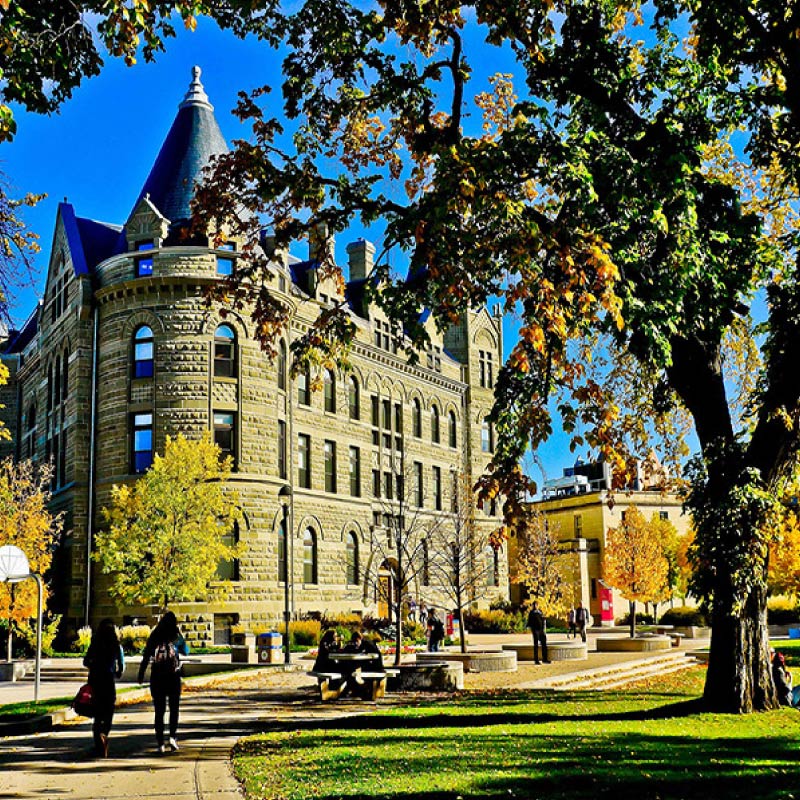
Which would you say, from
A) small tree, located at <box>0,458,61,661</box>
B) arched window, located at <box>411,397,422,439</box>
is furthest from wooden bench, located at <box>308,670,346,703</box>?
arched window, located at <box>411,397,422,439</box>

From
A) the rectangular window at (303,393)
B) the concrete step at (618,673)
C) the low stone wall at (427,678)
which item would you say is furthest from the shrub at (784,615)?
the low stone wall at (427,678)

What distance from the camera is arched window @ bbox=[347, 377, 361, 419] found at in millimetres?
50062

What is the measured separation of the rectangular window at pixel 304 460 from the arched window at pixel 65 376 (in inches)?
425

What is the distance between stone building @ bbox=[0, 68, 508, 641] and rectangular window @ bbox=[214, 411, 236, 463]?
52 mm

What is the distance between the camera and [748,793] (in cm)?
883

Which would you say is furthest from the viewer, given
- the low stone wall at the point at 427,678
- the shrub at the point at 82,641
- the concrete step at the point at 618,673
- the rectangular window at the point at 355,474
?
the rectangular window at the point at 355,474

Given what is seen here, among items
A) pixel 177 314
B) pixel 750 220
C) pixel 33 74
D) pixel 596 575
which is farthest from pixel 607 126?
pixel 596 575

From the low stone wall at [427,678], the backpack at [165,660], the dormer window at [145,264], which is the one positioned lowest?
the low stone wall at [427,678]

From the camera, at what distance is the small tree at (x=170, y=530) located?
33.9 meters

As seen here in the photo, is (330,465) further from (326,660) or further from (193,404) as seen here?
(326,660)

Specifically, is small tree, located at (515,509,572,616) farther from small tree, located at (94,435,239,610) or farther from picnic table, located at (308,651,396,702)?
picnic table, located at (308,651,396,702)

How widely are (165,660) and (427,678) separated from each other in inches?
383

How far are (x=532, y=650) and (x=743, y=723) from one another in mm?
18463

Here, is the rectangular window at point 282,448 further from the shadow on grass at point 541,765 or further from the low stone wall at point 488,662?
the shadow on grass at point 541,765
